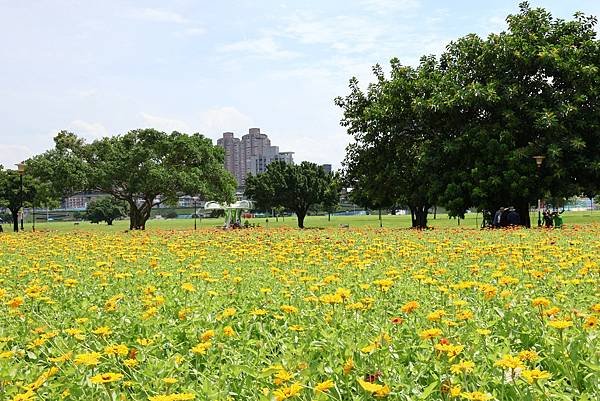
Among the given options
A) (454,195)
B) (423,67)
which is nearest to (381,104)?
(423,67)

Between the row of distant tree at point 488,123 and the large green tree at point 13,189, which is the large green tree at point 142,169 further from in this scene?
the large green tree at point 13,189

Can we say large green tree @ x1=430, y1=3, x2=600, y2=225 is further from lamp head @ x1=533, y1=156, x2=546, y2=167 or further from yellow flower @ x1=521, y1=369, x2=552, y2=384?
yellow flower @ x1=521, y1=369, x2=552, y2=384

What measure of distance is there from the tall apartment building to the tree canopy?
102320 millimetres

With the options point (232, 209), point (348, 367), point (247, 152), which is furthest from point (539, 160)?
point (247, 152)

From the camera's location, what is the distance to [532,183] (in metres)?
20.2

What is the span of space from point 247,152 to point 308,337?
127319 mm

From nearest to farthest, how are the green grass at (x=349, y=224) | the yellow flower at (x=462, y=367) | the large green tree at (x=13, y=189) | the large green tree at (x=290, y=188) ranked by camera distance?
the yellow flower at (x=462, y=367)
the green grass at (x=349, y=224)
the large green tree at (x=13, y=189)
the large green tree at (x=290, y=188)

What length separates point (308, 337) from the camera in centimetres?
352

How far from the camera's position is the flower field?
2578 millimetres

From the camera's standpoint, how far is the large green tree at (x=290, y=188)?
5106 cm

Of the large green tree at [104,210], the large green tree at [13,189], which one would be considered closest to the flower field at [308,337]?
the large green tree at [13,189]

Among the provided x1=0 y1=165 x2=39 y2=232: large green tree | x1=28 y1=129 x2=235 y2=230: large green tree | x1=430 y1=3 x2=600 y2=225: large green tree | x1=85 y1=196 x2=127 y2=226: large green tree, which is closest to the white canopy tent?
x1=28 y1=129 x2=235 y2=230: large green tree

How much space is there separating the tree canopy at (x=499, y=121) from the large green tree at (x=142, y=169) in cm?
1270

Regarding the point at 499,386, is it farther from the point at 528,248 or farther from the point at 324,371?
the point at 528,248
